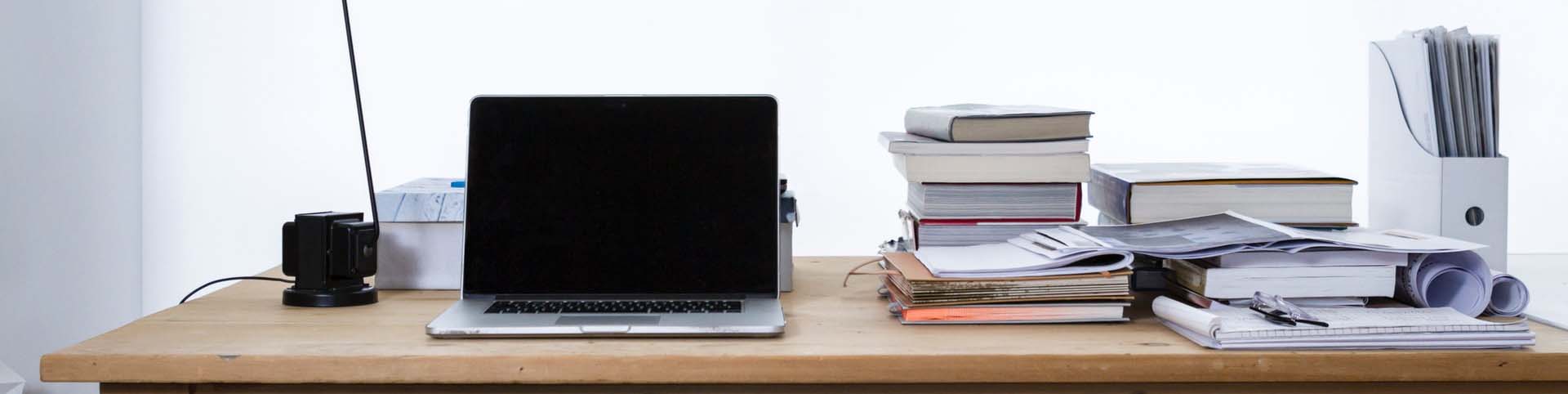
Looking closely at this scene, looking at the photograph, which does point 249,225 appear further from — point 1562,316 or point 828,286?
point 1562,316

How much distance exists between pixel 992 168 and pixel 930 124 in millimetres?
105

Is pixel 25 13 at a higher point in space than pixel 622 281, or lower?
higher

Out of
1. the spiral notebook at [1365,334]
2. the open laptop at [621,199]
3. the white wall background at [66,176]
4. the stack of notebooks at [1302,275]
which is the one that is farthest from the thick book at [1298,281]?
the white wall background at [66,176]

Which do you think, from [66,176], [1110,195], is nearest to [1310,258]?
[1110,195]

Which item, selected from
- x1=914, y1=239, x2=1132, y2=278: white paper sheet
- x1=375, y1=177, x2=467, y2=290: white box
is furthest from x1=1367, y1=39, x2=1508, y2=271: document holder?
→ x1=375, y1=177, x2=467, y2=290: white box

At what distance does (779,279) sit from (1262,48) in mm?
1509

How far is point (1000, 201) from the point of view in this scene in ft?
3.84

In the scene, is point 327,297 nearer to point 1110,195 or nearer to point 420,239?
point 420,239

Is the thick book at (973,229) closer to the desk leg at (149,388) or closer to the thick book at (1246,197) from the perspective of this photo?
the thick book at (1246,197)

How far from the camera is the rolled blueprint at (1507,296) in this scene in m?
1.02

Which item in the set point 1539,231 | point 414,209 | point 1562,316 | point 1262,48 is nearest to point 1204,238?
point 1562,316

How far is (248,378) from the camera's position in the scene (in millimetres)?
857

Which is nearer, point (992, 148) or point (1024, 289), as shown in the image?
point (1024, 289)

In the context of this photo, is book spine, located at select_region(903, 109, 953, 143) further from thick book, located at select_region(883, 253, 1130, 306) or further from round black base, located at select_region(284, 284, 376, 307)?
round black base, located at select_region(284, 284, 376, 307)
